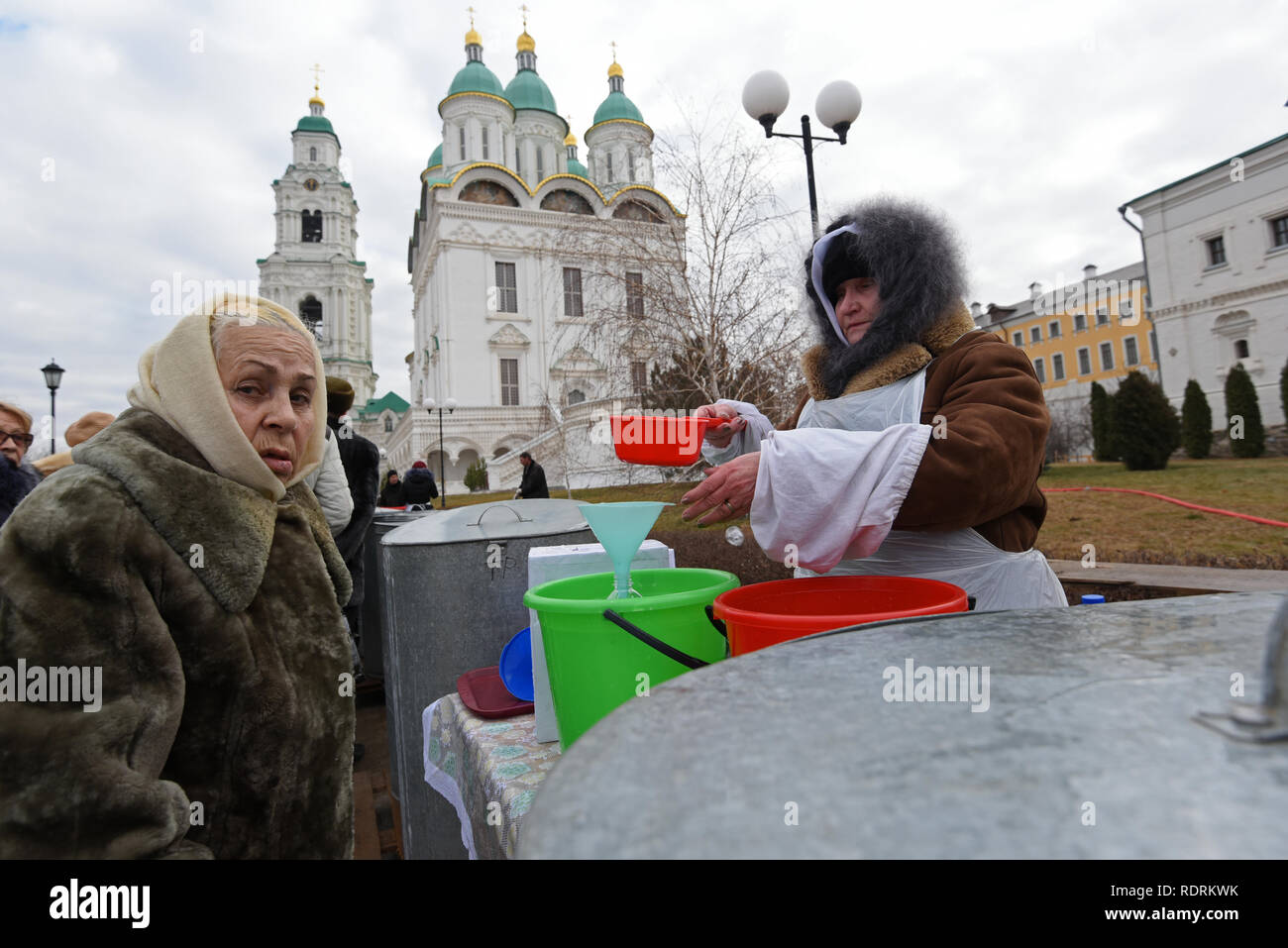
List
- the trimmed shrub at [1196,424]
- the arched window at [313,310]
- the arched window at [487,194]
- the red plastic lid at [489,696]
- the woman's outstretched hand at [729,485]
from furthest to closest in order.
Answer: the arched window at [313,310]
the arched window at [487,194]
the trimmed shrub at [1196,424]
the red plastic lid at [489,696]
the woman's outstretched hand at [729,485]

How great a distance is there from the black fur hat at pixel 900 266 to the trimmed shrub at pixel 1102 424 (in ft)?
71.0

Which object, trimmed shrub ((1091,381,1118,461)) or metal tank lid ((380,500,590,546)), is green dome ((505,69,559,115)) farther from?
metal tank lid ((380,500,590,546))

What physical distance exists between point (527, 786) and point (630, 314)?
8.82m

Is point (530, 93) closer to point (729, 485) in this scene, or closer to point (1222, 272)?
point (1222, 272)

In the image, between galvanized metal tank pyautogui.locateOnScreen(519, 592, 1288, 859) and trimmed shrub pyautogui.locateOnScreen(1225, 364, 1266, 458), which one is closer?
galvanized metal tank pyautogui.locateOnScreen(519, 592, 1288, 859)

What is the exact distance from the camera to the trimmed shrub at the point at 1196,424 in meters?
18.3

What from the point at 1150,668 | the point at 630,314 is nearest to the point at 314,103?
the point at 630,314

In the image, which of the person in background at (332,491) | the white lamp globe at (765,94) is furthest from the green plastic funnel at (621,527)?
the white lamp globe at (765,94)

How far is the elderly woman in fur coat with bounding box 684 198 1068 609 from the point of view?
1356 millimetres

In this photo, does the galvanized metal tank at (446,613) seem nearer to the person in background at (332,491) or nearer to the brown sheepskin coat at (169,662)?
the brown sheepskin coat at (169,662)

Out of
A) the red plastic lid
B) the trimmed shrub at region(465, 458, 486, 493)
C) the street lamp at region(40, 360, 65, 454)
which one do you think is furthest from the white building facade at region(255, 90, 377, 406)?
the red plastic lid

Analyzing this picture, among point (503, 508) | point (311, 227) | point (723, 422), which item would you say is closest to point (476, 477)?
point (311, 227)

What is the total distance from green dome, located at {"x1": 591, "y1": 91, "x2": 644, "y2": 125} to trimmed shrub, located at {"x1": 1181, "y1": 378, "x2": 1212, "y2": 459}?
30.5 metres

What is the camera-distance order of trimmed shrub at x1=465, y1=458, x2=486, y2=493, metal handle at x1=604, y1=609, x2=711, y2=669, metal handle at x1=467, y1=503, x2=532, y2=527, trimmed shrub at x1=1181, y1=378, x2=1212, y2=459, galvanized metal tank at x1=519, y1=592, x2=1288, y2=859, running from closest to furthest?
galvanized metal tank at x1=519, y1=592, x2=1288, y2=859
metal handle at x1=604, y1=609, x2=711, y2=669
metal handle at x1=467, y1=503, x2=532, y2=527
trimmed shrub at x1=1181, y1=378, x2=1212, y2=459
trimmed shrub at x1=465, y1=458, x2=486, y2=493
